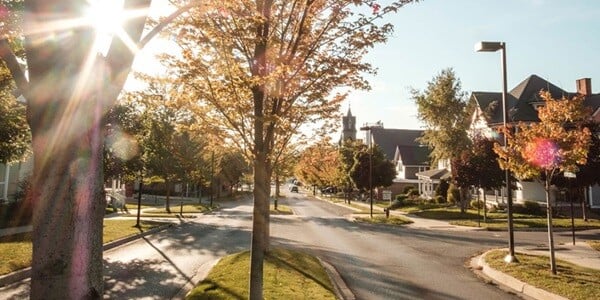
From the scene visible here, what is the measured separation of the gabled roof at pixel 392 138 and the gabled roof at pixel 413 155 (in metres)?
11.4

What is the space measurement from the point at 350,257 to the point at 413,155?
177ft

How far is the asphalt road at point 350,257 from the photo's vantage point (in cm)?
946

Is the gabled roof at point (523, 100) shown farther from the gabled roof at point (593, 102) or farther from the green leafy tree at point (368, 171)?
the green leafy tree at point (368, 171)

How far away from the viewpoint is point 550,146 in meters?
11.2

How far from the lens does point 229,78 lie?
6.96 m

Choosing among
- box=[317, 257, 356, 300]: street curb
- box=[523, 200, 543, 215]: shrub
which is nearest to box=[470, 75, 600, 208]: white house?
box=[523, 200, 543, 215]: shrub

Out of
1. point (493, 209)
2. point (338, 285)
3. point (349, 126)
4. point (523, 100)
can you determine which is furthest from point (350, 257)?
point (349, 126)

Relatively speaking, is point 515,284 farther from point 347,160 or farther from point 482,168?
point 347,160

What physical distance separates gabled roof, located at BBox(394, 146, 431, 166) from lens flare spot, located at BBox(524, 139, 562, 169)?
53.0 m

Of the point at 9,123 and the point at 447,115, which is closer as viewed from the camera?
the point at 9,123

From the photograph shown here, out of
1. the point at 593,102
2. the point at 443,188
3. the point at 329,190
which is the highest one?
the point at 593,102

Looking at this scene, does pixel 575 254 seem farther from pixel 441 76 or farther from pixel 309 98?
pixel 441 76

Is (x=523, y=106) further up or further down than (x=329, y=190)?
further up

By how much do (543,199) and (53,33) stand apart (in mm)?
38537
